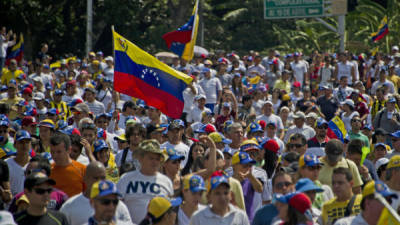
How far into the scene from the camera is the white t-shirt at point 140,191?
7.88 m

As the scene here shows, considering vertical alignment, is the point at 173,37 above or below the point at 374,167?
above

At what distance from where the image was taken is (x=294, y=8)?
29.0m

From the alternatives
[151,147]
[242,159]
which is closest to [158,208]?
[151,147]

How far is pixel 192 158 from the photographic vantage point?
9.98 meters

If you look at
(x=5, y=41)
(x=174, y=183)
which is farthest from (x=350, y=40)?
(x=174, y=183)

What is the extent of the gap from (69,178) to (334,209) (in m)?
2.81

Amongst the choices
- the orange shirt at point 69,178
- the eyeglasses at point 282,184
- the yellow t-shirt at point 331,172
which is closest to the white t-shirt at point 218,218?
the eyeglasses at point 282,184

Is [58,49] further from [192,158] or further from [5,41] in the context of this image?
[192,158]

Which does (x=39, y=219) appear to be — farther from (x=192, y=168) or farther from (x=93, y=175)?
(x=192, y=168)

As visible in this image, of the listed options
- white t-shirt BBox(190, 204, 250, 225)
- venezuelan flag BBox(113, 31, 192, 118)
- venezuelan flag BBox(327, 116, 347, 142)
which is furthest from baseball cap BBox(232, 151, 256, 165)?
venezuelan flag BBox(327, 116, 347, 142)

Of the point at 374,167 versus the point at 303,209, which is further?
the point at 374,167

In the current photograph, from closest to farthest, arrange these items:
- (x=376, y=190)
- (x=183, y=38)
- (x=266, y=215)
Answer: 1. (x=376, y=190)
2. (x=266, y=215)
3. (x=183, y=38)

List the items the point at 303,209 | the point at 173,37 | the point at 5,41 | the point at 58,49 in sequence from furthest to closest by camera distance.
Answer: the point at 58,49, the point at 5,41, the point at 173,37, the point at 303,209

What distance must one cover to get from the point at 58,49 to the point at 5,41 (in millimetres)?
11027
